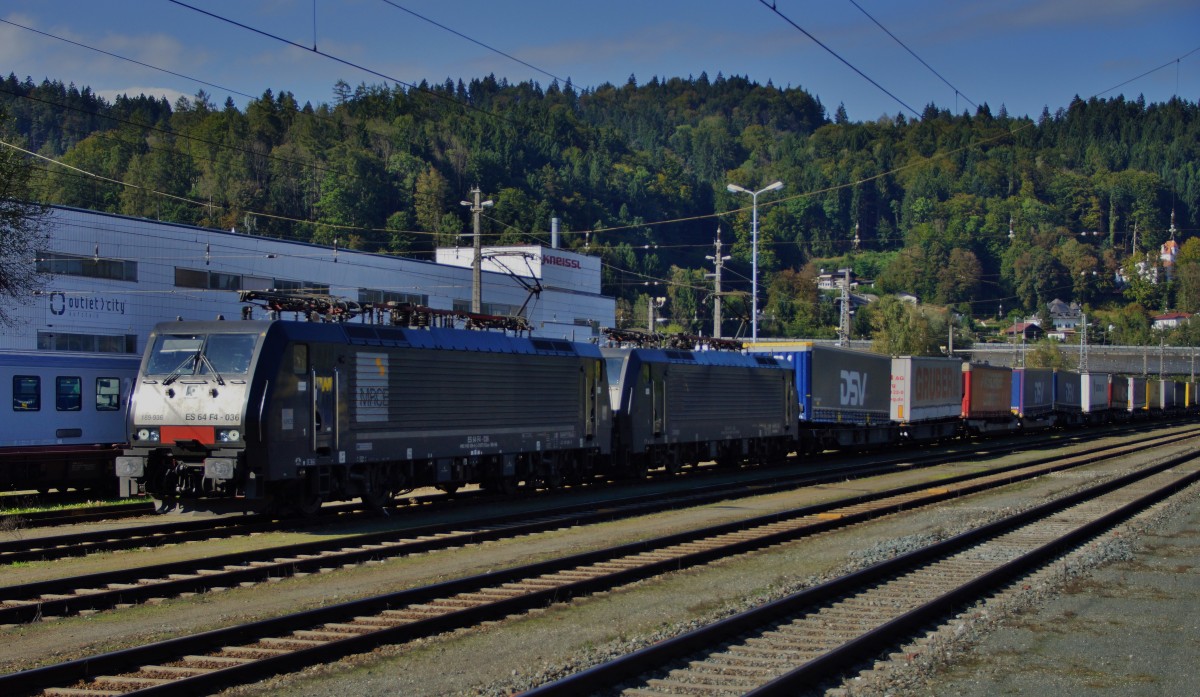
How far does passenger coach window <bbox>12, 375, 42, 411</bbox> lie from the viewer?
23953mm

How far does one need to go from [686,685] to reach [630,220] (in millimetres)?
177024

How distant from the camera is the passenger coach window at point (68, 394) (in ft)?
81.0

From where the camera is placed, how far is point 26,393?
24.1m

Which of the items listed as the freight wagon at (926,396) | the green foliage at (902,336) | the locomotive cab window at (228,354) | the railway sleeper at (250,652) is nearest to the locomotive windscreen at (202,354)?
the locomotive cab window at (228,354)

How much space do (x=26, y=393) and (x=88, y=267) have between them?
2558cm

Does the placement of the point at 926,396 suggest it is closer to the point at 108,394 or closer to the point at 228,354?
the point at 108,394

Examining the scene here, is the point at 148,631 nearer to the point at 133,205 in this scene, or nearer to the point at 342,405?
the point at 342,405

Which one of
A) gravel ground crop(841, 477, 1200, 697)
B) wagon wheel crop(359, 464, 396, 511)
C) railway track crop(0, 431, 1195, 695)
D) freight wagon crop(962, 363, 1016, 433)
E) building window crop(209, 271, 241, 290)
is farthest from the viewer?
building window crop(209, 271, 241, 290)

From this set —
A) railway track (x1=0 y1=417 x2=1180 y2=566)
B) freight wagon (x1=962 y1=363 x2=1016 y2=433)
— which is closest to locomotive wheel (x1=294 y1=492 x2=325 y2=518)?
railway track (x1=0 y1=417 x2=1180 y2=566)

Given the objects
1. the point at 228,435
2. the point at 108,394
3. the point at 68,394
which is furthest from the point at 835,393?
the point at 228,435

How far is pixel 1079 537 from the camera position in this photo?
1752 centimetres

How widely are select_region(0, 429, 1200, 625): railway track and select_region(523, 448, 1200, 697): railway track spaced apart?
19.4 feet

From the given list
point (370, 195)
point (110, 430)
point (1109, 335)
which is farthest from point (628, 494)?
point (1109, 335)

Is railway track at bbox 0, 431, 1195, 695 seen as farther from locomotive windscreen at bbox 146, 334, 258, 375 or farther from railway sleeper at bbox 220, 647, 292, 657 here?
locomotive windscreen at bbox 146, 334, 258, 375
